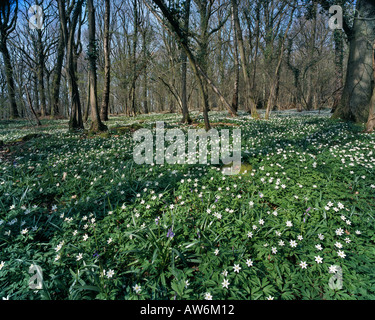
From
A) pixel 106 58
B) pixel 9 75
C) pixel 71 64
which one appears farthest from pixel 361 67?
pixel 9 75

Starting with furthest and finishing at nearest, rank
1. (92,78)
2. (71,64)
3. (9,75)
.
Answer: (9,75), (71,64), (92,78)

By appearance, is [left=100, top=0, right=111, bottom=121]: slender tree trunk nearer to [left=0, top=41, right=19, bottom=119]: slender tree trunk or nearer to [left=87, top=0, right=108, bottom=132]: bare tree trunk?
[left=87, top=0, right=108, bottom=132]: bare tree trunk

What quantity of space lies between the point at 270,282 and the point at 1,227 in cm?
324

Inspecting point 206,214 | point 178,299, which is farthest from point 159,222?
point 178,299

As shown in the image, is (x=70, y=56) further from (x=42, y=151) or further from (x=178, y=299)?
(x=178, y=299)

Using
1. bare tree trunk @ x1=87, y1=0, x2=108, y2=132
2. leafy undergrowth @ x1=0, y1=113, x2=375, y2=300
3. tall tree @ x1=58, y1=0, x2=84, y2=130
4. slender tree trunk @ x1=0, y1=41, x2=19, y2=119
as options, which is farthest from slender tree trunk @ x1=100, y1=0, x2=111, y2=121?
leafy undergrowth @ x1=0, y1=113, x2=375, y2=300

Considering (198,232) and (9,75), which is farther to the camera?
(9,75)

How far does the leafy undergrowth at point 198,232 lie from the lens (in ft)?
5.53

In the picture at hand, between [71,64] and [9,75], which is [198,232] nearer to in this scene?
[71,64]

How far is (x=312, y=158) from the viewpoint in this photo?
4055mm

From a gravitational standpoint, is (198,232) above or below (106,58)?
below

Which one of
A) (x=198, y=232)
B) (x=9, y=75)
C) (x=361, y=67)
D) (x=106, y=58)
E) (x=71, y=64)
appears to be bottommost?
(x=198, y=232)

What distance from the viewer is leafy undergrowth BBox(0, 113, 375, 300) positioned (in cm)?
169

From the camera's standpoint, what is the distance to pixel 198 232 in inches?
85.0
